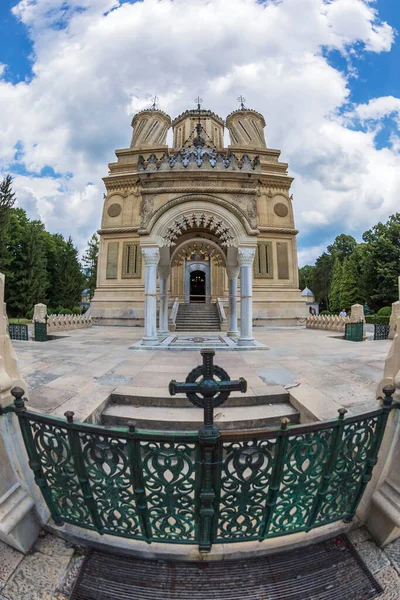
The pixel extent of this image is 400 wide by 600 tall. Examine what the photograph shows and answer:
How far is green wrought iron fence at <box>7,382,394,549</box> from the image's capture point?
1.85 meters

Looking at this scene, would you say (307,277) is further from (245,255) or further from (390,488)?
(390,488)

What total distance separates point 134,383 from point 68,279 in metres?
32.8

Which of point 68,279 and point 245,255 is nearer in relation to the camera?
point 245,255

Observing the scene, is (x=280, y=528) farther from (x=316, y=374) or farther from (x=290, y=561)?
(x=316, y=374)

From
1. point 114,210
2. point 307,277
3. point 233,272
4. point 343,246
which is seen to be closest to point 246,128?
point 114,210

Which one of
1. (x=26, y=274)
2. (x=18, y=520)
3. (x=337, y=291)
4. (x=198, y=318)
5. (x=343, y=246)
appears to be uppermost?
(x=343, y=246)

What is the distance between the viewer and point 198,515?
75.3 inches

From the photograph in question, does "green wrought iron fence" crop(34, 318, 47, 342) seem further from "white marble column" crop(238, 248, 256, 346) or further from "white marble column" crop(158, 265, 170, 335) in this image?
"white marble column" crop(238, 248, 256, 346)

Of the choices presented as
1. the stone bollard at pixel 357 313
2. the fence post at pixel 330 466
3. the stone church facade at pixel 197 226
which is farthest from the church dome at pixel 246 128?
the fence post at pixel 330 466

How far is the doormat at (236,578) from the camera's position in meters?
1.82

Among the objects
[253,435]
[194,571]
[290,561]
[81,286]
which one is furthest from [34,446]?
[81,286]

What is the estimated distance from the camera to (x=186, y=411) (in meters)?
3.94

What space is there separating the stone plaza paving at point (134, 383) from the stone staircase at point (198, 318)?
8.30 m

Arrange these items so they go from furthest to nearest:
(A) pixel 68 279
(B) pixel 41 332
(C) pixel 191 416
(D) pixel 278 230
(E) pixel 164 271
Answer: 1. (A) pixel 68 279
2. (D) pixel 278 230
3. (E) pixel 164 271
4. (B) pixel 41 332
5. (C) pixel 191 416
